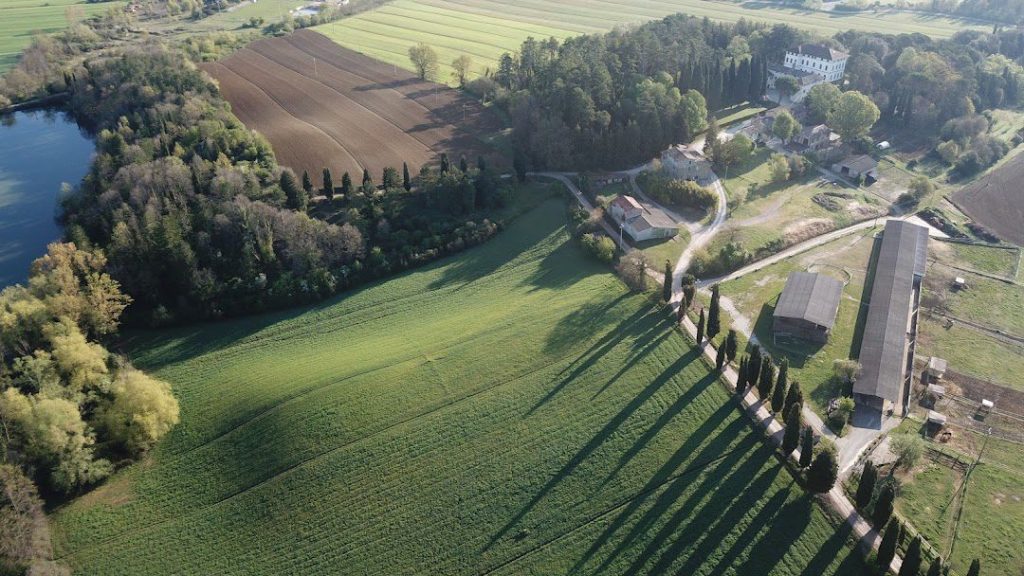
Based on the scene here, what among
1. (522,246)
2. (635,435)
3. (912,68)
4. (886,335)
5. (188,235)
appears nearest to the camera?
(635,435)

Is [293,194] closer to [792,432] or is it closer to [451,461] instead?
[451,461]

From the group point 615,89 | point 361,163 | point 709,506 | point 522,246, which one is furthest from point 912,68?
point 709,506

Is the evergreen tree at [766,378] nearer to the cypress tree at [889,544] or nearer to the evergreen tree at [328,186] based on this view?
the cypress tree at [889,544]

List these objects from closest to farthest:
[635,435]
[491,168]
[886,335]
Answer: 1. [635,435]
2. [886,335]
3. [491,168]

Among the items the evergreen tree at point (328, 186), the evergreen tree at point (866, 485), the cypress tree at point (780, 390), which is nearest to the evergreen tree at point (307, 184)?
the evergreen tree at point (328, 186)

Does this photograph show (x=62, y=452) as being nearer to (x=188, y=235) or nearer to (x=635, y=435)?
(x=188, y=235)

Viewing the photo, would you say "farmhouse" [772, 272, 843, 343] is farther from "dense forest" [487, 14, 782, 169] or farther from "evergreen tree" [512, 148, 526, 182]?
"evergreen tree" [512, 148, 526, 182]

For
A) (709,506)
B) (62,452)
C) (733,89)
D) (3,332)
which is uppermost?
(733,89)

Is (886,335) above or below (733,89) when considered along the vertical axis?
below
